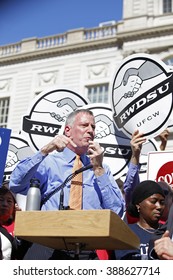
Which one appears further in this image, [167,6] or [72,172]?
[167,6]

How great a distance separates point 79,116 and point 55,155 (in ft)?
1.00

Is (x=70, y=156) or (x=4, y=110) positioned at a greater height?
(x=4, y=110)

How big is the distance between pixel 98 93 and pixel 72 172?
52.6 feet

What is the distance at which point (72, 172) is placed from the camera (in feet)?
8.52

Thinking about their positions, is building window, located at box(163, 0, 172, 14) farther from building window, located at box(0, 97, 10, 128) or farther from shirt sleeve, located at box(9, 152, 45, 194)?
shirt sleeve, located at box(9, 152, 45, 194)

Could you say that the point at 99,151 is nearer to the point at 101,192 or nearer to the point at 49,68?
the point at 101,192

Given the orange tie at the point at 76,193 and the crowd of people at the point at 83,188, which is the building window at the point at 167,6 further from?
the orange tie at the point at 76,193

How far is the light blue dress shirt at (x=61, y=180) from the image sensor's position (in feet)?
7.98

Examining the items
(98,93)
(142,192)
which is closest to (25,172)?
(142,192)

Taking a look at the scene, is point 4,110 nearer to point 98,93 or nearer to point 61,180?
point 98,93

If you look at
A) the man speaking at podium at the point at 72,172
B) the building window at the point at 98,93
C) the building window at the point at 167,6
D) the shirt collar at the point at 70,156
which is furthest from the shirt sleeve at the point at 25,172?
the building window at the point at 167,6

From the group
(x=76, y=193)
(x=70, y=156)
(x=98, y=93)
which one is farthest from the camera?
(x=98, y=93)

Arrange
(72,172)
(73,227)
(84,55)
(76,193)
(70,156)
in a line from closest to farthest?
1. (73,227)
2. (76,193)
3. (72,172)
4. (70,156)
5. (84,55)
